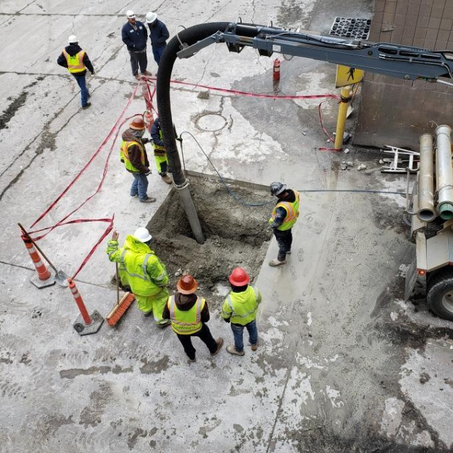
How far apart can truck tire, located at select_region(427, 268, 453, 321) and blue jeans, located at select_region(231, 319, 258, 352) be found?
235 cm

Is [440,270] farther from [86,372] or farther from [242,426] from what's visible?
[86,372]

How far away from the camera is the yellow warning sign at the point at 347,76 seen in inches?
304

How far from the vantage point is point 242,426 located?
5.06 metres

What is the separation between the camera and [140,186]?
769cm

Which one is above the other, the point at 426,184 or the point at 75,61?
the point at 426,184

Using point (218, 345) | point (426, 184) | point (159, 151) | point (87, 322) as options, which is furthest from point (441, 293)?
point (159, 151)

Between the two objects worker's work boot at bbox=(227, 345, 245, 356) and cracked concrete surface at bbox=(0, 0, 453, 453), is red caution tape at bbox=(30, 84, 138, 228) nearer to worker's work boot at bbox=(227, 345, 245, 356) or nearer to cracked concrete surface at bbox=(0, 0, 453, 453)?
cracked concrete surface at bbox=(0, 0, 453, 453)

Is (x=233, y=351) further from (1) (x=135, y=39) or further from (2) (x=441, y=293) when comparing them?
(1) (x=135, y=39)

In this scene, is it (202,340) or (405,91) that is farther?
(405,91)

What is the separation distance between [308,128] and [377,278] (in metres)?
3.99

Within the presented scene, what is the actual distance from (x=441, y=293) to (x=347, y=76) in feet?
14.6

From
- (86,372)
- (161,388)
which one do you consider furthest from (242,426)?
(86,372)

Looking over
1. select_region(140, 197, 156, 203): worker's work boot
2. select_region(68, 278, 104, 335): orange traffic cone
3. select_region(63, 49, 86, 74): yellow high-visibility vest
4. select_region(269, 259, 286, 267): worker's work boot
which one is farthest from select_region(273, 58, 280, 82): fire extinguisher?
select_region(68, 278, 104, 335): orange traffic cone

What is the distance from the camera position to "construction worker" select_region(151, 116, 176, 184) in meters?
7.60
